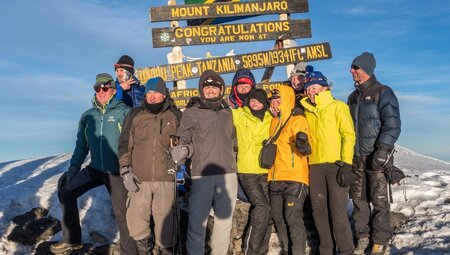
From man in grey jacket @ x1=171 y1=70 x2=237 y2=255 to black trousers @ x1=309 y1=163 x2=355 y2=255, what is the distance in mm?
1189

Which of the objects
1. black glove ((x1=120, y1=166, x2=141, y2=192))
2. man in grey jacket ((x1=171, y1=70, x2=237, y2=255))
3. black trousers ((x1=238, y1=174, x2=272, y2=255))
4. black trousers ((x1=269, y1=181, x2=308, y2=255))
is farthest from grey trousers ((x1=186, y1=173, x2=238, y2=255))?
black glove ((x1=120, y1=166, x2=141, y2=192))

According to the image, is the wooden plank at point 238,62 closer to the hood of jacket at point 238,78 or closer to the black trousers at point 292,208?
the hood of jacket at point 238,78

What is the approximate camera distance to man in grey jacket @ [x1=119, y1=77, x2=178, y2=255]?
553cm

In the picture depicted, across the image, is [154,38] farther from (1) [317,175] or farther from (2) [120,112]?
(1) [317,175]

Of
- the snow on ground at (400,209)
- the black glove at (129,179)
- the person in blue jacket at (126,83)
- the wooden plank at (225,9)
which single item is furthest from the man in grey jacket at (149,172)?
the wooden plank at (225,9)

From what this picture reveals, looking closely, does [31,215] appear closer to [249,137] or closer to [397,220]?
[249,137]

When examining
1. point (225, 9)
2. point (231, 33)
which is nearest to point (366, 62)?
point (231, 33)

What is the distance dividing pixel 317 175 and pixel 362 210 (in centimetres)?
94

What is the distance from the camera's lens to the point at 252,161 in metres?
5.99

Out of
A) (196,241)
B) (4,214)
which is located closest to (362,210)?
(196,241)

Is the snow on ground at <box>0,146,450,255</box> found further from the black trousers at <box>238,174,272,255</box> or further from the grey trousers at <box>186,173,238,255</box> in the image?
the grey trousers at <box>186,173,238,255</box>

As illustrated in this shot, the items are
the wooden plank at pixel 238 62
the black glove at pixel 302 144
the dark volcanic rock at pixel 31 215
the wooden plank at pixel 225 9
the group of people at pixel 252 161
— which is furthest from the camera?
the wooden plank at pixel 238 62

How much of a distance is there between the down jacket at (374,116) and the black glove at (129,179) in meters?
3.30

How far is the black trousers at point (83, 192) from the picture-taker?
5863 millimetres
